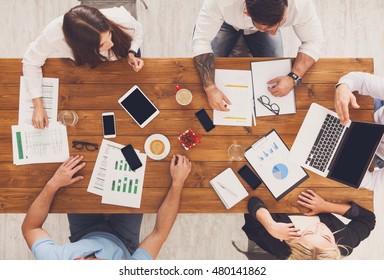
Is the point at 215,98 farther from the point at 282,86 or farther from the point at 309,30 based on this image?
the point at 309,30

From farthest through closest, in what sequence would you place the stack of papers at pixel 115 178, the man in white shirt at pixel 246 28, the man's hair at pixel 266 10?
the stack of papers at pixel 115 178, the man in white shirt at pixel 246 28, the man's hair at pixel 266 10

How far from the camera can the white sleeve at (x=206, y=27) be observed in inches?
71.5

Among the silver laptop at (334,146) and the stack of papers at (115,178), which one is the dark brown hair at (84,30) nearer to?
the stack of papers at (115,178)

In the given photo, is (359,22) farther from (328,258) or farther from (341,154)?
(328,258)

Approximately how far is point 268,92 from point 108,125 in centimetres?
87

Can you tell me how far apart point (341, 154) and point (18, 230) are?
2313 mm

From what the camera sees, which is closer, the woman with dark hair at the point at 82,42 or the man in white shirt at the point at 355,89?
the woman with dark hair at the point at 82,42

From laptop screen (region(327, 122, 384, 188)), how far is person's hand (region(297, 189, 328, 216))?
13cm

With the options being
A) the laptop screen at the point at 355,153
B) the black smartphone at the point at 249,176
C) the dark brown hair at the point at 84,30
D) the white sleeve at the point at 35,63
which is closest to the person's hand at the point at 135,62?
the dark brown hair at the point at 84,30

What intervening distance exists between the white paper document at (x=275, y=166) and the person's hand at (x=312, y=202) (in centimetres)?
8

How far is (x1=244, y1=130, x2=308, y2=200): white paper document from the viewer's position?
1851 mm

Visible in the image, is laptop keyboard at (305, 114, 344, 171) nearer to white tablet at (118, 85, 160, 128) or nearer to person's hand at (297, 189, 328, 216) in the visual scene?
person's hand at (297, 189, 328, 216)

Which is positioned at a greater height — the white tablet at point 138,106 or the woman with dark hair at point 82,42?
the woman with dark hair at point 82,42

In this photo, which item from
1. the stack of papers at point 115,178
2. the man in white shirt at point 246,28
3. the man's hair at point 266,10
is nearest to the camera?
the man's hair at point 266,10
